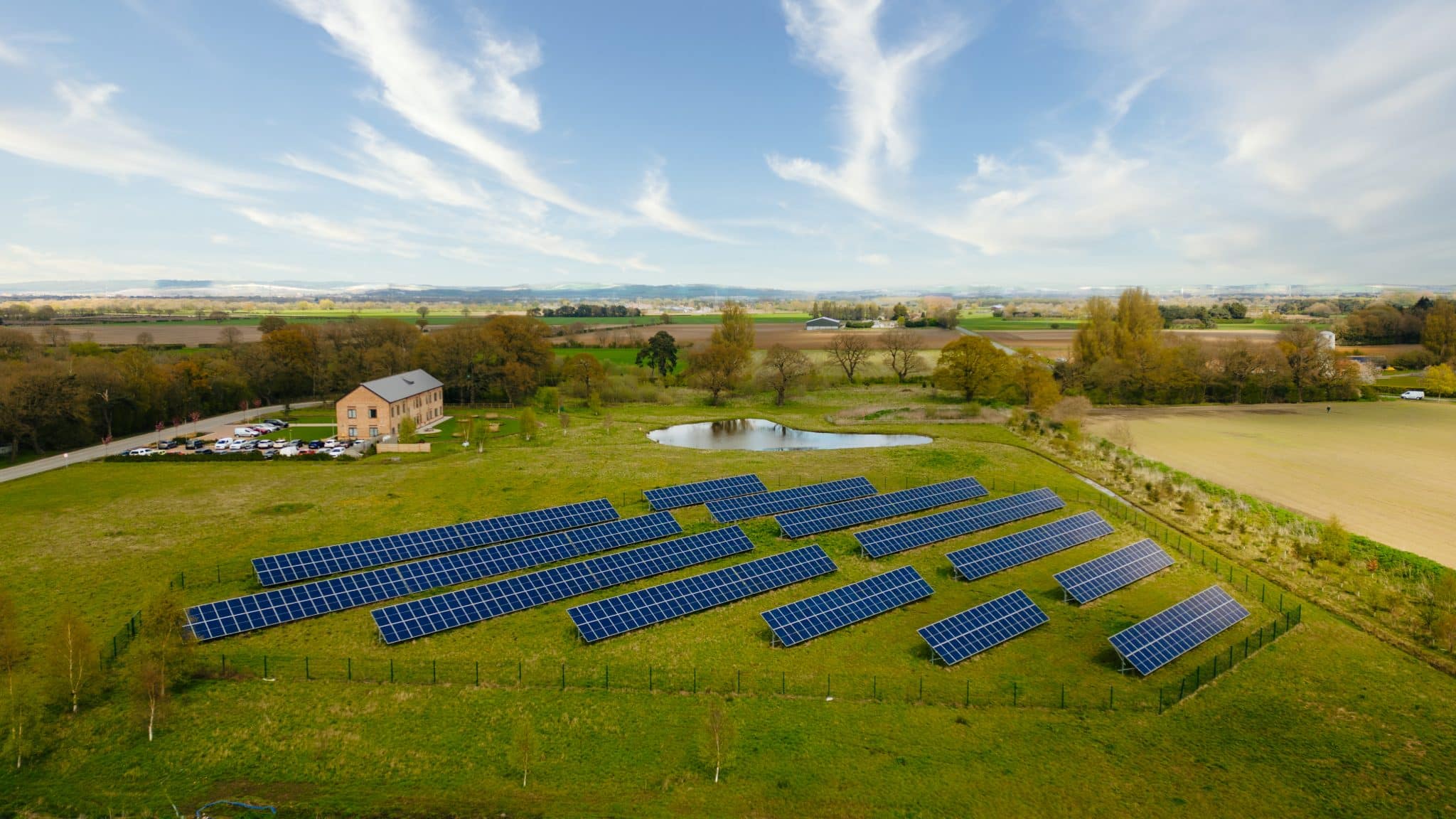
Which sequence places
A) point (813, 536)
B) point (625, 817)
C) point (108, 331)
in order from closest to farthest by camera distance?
1. point (625, 817)
2. point (813, 536)
3. point (108, 331)

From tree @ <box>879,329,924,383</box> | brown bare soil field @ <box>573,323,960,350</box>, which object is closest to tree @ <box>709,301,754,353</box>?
brown bare soil field @ <box>573,323,960,350</box>

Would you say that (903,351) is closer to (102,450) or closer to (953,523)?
(953,523)

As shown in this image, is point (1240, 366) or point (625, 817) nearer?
point (625, 817)

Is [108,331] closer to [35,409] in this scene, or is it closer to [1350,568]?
[35,409]

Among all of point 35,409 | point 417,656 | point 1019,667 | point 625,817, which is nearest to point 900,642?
point 1019,667

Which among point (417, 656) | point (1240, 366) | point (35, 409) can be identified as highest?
point (1240, 366)
